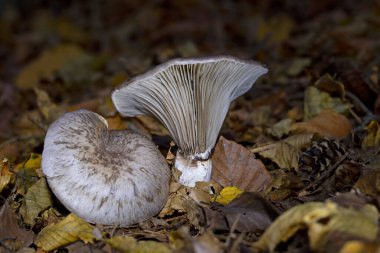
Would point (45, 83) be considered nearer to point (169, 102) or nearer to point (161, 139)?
point (161, 139)

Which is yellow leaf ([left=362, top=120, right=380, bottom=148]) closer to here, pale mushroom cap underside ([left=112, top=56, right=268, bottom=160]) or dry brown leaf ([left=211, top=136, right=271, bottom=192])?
dry brown leaf ([left=211, top=136, right=271, bottom=192])

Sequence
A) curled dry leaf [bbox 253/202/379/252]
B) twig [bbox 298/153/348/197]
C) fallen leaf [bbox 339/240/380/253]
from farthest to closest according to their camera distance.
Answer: twig [bbox 298/153/348/197], curled dry leaf [bbox 253/202/379/252], fallen leaf [bbox 339/240/380/253]

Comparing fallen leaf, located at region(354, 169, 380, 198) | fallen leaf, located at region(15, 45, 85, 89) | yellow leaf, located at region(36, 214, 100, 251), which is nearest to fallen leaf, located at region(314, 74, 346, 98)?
fallen leaf, located at region(354, 169, 380, 198)

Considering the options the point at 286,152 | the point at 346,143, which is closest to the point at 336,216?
the point at 286,152

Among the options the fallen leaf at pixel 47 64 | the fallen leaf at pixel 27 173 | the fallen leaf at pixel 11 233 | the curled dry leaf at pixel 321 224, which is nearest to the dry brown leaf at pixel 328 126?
the curled dry leaf at pixel 321 224

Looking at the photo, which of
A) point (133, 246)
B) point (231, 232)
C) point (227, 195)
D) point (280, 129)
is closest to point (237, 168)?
point (227, 195)

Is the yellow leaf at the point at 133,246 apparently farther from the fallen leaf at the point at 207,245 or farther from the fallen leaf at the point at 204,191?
the fallen leaf at the point at 204,191
